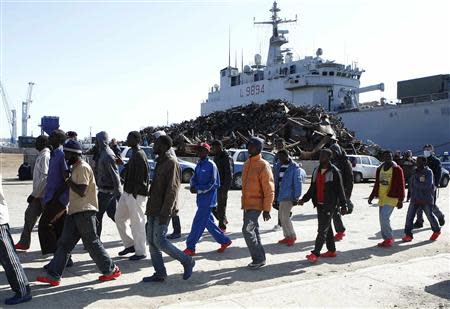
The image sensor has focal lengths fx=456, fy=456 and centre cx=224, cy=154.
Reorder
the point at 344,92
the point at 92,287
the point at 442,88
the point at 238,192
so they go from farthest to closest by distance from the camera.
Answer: the point at 344,92
the point at 442,88
the point at 238,192
the point at 92,287

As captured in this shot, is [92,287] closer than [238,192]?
Yes

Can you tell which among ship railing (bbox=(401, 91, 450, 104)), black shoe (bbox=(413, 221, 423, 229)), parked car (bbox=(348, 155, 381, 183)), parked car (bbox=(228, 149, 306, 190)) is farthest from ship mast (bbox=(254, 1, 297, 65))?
black shoe (bbox=(413, 221, 423, 229))

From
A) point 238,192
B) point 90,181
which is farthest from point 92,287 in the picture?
point 238,192

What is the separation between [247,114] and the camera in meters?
33.6

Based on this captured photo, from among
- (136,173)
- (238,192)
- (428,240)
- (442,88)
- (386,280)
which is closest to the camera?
(386,280)

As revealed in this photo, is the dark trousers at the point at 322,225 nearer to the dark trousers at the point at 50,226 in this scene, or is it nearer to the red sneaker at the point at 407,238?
the red sneaker at the point at 407,238

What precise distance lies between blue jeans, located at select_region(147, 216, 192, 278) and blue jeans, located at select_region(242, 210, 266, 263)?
96 centimetres

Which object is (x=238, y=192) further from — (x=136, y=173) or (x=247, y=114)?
(x=247, y=114)

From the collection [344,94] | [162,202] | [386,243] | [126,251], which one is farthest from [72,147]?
[344,94]

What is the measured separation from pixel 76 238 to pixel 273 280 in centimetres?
242

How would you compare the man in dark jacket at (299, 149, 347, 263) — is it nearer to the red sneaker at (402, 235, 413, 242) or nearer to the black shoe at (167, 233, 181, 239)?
the red sneaker at (402, 235, 413, 242)

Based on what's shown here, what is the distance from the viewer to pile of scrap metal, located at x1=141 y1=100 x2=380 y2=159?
27.4m

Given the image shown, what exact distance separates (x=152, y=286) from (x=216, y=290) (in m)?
0.74

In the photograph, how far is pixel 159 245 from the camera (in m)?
5.22
